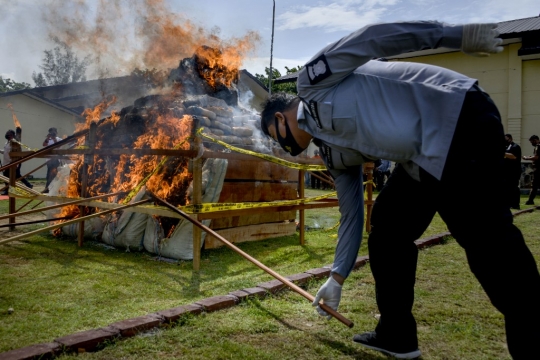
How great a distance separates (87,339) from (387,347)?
5.81 feet

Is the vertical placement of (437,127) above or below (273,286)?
above

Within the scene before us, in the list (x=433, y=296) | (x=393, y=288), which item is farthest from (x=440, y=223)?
(x=393, y=288)

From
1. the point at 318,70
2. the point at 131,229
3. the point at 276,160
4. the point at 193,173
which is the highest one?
the point at 318,70

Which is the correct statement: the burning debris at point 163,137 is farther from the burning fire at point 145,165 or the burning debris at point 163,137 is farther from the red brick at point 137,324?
the red brick at point 137,324

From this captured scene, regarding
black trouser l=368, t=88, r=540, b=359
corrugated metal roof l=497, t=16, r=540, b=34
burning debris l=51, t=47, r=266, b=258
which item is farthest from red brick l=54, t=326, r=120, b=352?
corrugated metal roof l=497, t=16, r=540, b=34

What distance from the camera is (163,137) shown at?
6109 millimetres

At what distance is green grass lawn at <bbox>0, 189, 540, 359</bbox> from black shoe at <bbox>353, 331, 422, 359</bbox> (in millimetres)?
53

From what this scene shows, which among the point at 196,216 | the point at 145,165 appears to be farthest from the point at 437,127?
the point at 145,165

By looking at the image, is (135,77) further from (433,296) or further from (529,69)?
(529,69)

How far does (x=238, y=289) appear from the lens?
4012 mm

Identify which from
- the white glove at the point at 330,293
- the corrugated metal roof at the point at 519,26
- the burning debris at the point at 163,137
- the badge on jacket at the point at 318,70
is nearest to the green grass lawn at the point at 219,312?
the white glove at the point at 330,293

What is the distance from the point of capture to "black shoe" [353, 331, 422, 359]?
8.59 feet

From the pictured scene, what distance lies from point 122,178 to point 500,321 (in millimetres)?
5152

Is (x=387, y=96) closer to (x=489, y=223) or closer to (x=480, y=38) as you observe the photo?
(x=480, y=38)
